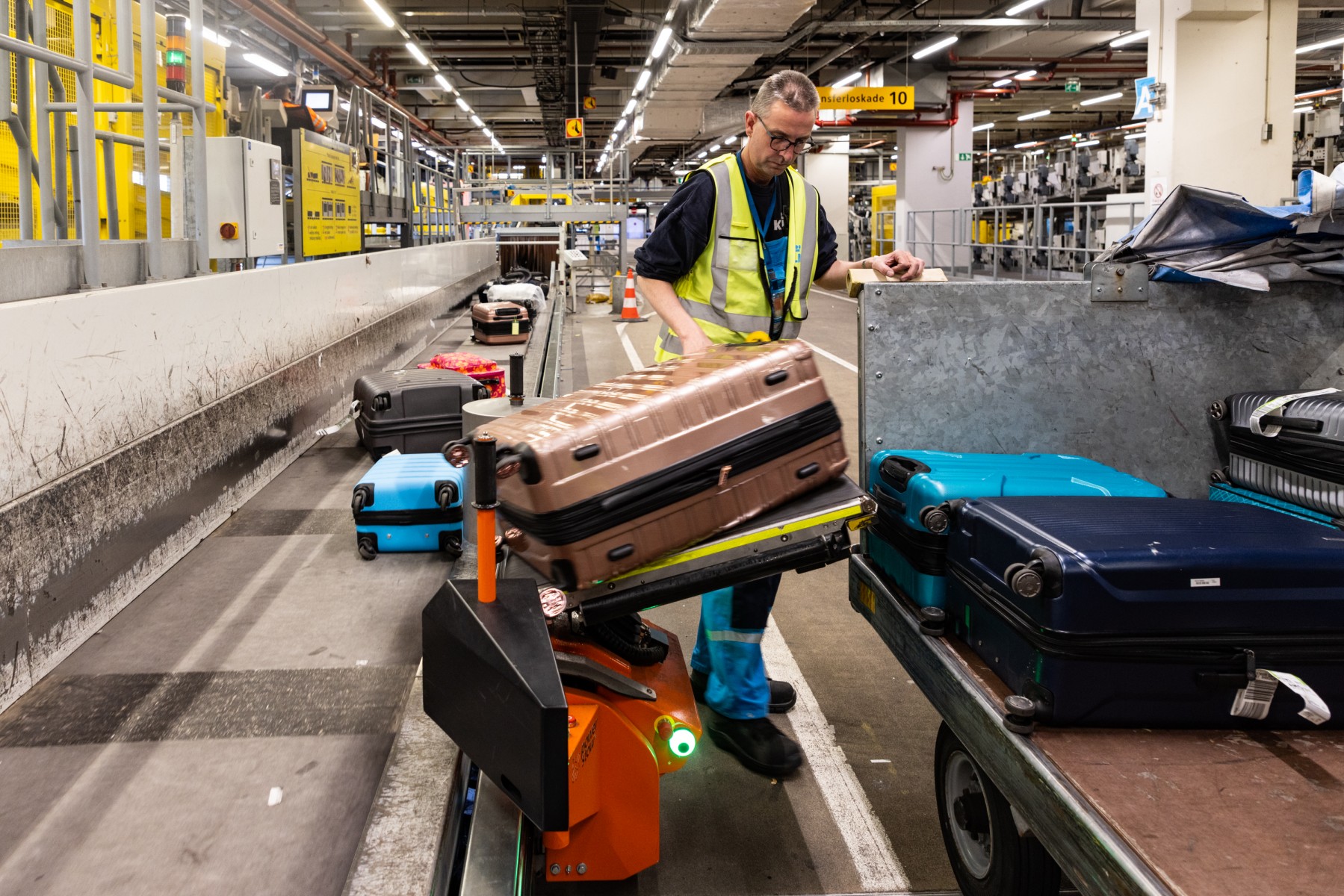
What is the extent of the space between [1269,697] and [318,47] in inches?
742

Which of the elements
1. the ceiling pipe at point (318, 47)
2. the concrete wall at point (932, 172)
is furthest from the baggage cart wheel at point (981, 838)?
the concrete wall at point (932, 172)

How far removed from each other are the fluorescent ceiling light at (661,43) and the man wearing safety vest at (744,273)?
1568cm

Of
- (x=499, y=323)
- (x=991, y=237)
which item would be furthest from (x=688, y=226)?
(x=991, y=237)

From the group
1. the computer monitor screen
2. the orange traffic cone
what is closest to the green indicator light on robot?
the computer monitor screen

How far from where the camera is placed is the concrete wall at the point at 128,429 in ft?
11.4

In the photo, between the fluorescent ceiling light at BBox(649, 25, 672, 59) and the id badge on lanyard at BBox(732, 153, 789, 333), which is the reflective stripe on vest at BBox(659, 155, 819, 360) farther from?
the fluorescent ceiling light at BBox(649, 25, 672, 59)

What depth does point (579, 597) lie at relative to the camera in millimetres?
2586

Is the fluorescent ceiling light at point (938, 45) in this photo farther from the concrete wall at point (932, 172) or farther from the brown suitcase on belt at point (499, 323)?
the brown suitcase on belt at point (499, 323)

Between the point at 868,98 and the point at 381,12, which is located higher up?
→ the point at 381,12

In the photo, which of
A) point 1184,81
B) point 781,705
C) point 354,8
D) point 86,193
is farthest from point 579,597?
point 354,8

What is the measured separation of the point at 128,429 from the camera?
14.4 feet

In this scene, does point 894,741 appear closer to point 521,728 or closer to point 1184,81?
point 521,728

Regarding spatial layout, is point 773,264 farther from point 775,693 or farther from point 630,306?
point 630,306

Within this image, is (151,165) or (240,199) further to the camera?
(240,199)
